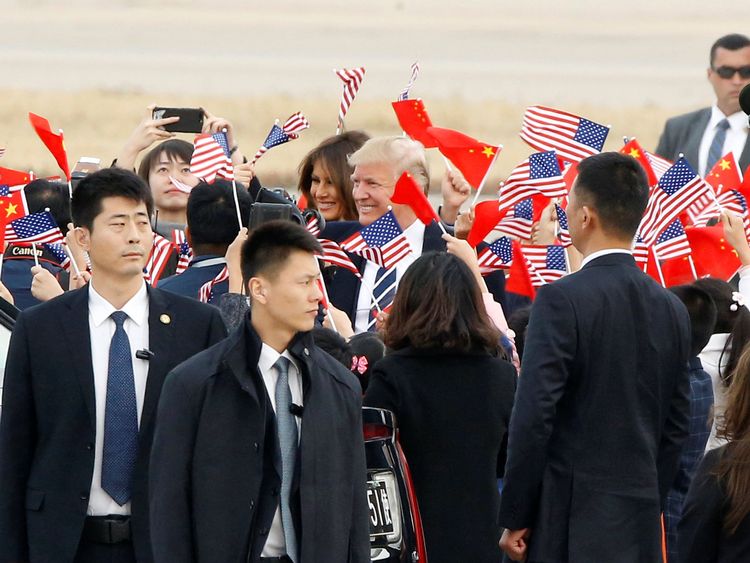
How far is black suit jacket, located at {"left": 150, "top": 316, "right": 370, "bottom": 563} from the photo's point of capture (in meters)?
4.48

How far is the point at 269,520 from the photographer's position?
450 cm

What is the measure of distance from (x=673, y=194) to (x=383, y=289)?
1.29 m

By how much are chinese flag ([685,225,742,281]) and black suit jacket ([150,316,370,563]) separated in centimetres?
277

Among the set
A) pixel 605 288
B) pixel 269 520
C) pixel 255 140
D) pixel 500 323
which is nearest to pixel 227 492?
pixel 269 520

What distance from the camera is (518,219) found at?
7.13 meters

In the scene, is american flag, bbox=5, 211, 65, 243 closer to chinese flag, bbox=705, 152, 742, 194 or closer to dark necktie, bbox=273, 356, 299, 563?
dark necktie, bbox=273, 356, 299, 563

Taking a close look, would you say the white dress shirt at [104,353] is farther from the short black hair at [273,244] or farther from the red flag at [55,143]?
the red flag at [55,143]

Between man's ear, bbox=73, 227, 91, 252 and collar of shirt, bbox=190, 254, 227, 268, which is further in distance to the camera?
collar of shirt, bbox=190, 254, 227, 268

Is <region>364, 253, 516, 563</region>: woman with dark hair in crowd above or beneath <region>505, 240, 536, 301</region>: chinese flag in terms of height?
beneath

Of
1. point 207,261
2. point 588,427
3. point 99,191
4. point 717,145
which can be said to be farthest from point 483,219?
point 717,145

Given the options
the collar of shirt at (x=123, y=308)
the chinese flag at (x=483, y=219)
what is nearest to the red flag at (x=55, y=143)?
the chinese flag at (x=483, y=219)

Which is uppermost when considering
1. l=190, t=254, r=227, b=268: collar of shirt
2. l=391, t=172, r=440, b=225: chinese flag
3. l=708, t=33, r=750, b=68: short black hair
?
l=708, t=33, r=750, b=68: short black hair

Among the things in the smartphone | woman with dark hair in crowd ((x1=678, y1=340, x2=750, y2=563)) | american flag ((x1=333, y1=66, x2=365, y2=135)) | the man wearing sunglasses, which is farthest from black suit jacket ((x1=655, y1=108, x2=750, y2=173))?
woman with dark hair in crowd ((x1=678, y1=340, x2=750, y2=563))

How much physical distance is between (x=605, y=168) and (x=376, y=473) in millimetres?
1185
